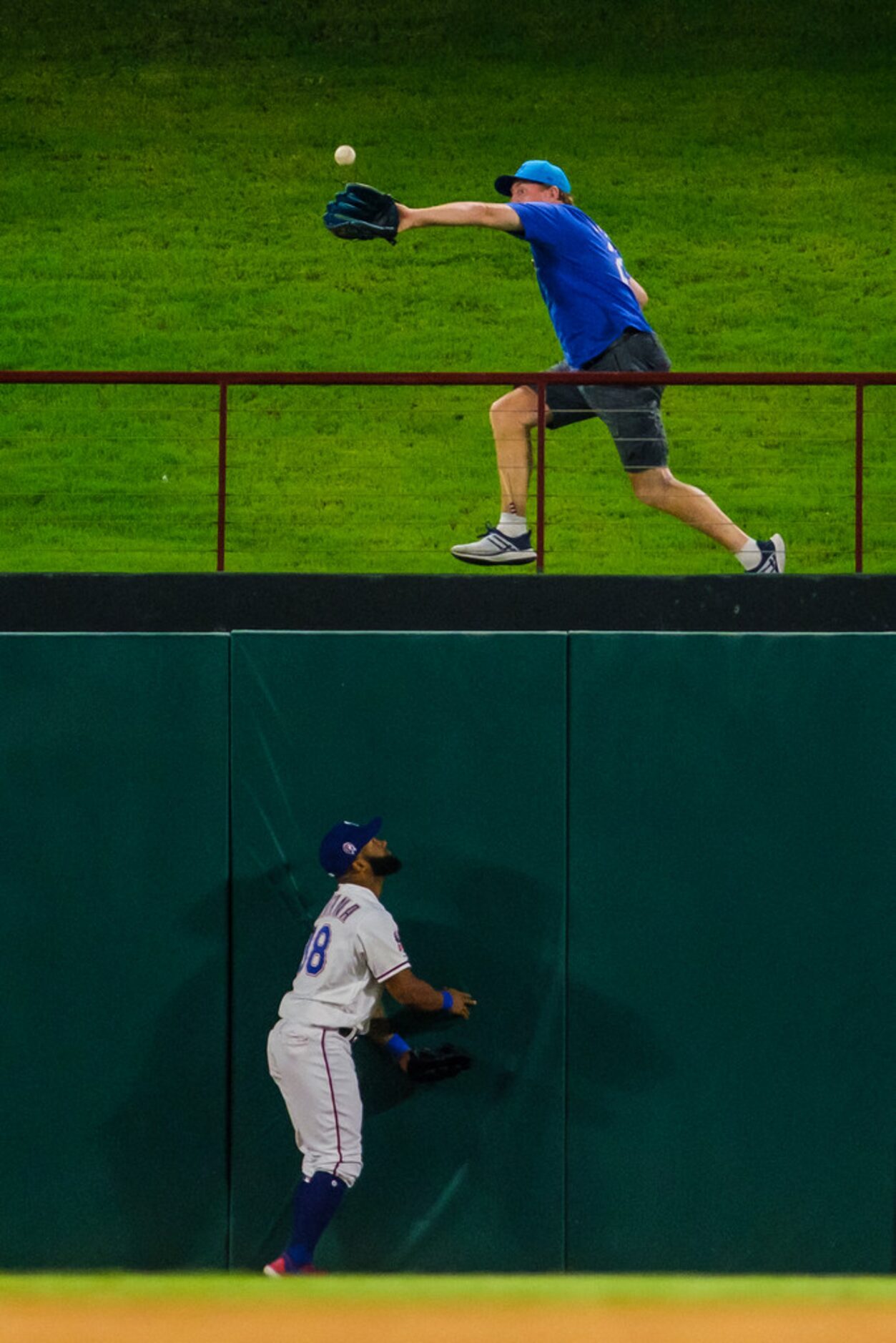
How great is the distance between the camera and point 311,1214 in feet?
22.7

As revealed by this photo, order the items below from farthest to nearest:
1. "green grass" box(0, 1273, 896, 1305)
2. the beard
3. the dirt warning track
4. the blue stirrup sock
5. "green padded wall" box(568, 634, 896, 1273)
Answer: "green padded wall" box(568, 634, 896, 1273)
the beard
the blue stirrup sock
"green grass" box(0, 1273, 896, 1305)
the dirt warning track

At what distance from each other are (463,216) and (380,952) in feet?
11.0

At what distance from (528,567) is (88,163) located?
1025 centimetres

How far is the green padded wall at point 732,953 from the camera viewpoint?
733cm

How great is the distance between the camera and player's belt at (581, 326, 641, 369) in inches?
341

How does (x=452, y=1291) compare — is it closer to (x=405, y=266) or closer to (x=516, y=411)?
(x=516, y=411)

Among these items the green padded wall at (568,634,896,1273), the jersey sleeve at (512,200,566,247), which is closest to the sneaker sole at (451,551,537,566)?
the green padded wall at (568,634,896,1273)

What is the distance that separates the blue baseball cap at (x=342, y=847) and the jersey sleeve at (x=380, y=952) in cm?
25

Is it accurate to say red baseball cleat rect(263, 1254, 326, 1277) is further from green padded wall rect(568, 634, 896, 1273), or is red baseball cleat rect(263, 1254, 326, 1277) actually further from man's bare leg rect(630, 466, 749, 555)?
man's bare leg rect(630, 466, 749, 555)

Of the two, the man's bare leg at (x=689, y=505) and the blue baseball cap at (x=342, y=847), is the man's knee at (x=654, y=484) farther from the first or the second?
the blue baseball cap at (x=342, y=847)

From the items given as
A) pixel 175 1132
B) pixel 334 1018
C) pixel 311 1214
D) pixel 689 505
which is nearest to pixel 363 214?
pixel 689 505

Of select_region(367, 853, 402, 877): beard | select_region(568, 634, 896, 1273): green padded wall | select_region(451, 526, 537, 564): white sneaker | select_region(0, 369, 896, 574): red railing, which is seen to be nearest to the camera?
select_region(367, 853, 402, 877): beard

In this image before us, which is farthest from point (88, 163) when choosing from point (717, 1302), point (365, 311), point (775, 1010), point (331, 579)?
point (717, 1302)

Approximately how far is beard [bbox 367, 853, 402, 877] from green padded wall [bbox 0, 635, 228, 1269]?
0.71 m
